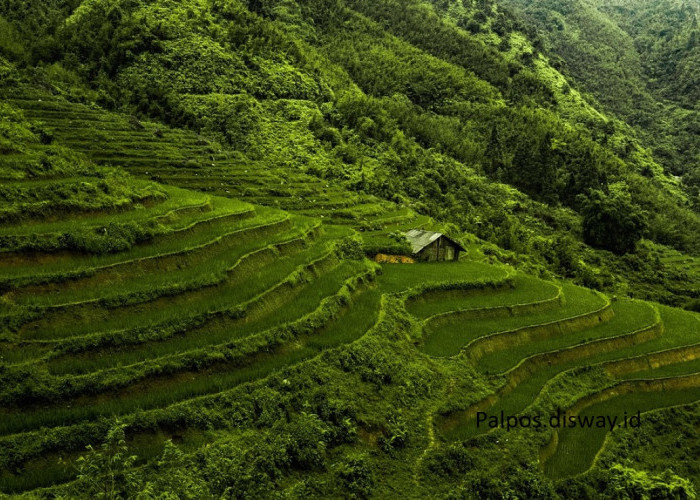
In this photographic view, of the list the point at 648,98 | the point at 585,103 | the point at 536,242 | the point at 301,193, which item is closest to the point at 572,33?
the point at 648,98

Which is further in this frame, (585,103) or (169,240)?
(585,103)

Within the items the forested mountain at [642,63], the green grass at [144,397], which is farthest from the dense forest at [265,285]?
the forested mountain at [642,63]

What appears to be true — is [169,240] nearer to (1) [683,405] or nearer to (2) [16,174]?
(2) [16,174]

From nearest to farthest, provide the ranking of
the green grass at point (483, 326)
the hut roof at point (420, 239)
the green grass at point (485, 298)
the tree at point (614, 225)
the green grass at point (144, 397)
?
the green grass at point (144, 397)
the green grass at point (483, 326)
the green grass at point (485, 298)
the hut roof at point (420, 239)
the tree at point (614, 225)

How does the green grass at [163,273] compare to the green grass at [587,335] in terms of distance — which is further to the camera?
the green grass at [587,335]

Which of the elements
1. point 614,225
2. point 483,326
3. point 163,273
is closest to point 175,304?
point 163,273

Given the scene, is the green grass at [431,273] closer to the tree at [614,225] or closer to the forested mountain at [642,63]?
the tree at [614,225]

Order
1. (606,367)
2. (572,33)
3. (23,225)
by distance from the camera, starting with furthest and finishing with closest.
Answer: (572,33) → (606,367) → (23,225)
